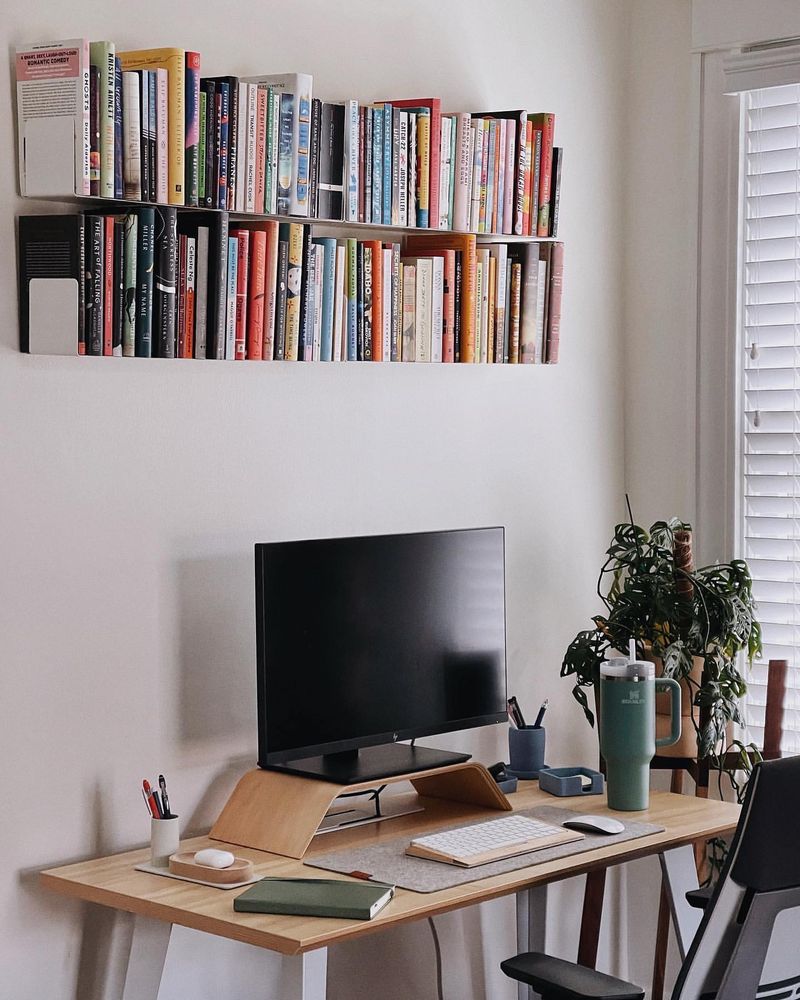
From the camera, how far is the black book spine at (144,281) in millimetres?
2312

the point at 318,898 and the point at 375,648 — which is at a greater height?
the point at 375,648

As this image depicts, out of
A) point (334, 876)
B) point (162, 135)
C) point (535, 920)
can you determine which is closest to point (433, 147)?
point (162, 135)

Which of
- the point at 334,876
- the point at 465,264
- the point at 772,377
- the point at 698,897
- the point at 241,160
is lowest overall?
the point at 698,897

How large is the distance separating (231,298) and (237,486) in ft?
1.18

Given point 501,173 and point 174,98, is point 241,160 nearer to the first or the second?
point 174,98

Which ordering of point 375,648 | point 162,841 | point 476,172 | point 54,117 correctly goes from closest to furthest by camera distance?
point 54,117 < point 162,841 < point 375,648 < point 476,172

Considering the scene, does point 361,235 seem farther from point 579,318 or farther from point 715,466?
point 715,466

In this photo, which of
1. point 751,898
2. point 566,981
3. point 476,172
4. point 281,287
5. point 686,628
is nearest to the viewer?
point 751,898

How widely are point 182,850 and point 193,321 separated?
0.89m

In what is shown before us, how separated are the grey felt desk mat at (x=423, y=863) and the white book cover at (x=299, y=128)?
111 cm

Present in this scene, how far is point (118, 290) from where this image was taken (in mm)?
2297

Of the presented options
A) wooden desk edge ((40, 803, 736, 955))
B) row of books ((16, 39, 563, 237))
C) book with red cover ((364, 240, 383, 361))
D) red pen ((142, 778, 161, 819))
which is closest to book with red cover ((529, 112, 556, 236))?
row of books ((16, 39, 563, 237))

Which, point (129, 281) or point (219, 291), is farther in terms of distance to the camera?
point (219, 291)

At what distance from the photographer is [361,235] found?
2.82 meters
